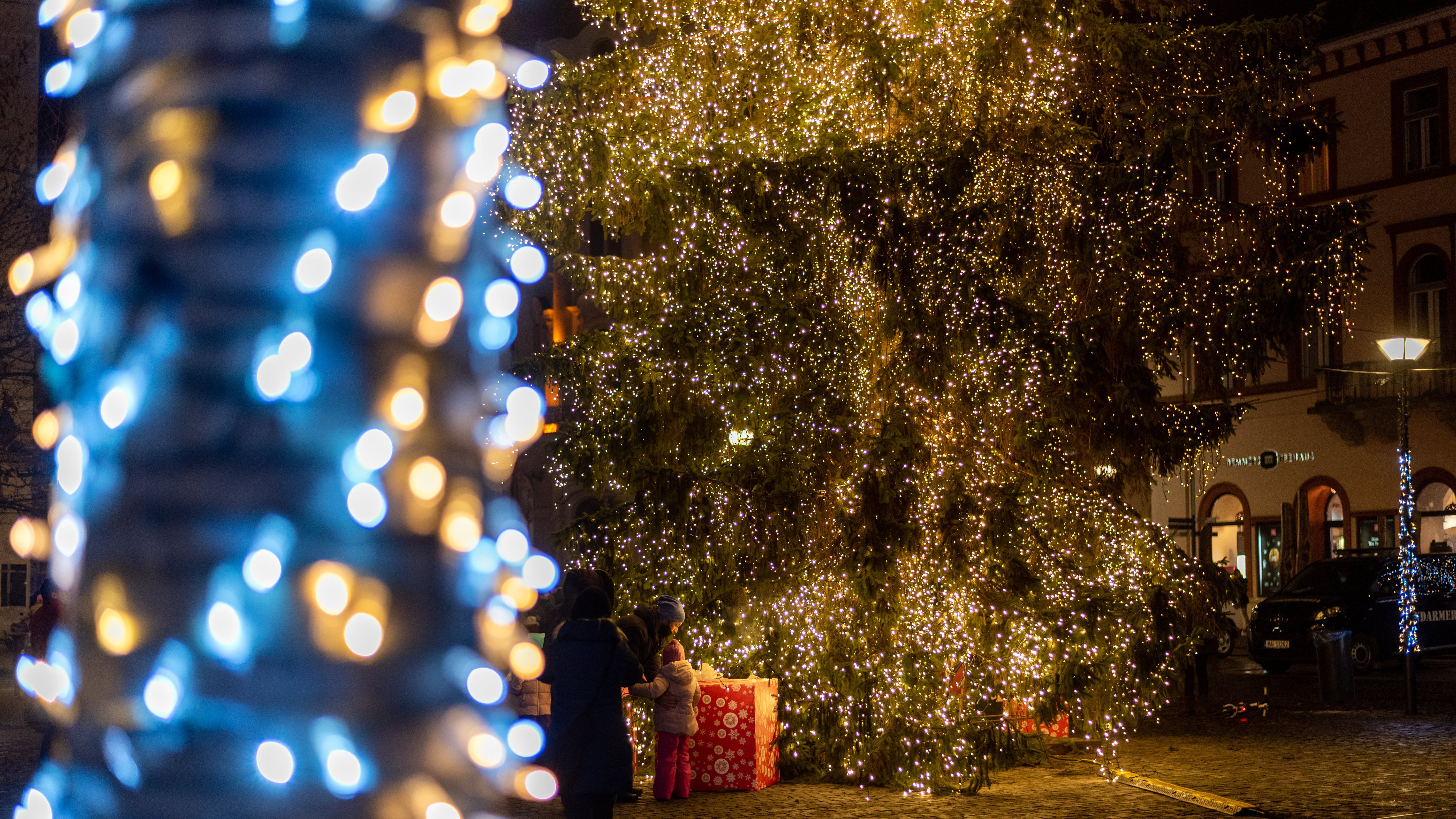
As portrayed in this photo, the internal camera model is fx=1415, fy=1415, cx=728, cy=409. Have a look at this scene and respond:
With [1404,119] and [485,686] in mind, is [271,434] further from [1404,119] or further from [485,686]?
[1404,119]

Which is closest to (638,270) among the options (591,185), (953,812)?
(591,185)

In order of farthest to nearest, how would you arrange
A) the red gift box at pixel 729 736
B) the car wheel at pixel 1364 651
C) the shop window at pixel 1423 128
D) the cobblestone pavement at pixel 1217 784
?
the shop window at pixel 1423 128, the car wheel at pixel 1364 651, the red gift box at pixel 729 736, the cobblestone pavement at pixel 1217 784

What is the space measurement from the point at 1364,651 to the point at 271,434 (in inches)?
996

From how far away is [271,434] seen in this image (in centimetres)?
150

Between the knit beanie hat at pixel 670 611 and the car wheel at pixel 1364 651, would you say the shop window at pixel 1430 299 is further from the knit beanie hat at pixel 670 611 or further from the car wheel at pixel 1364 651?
the knit beanie hat at pixel 670 611

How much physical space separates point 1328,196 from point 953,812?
28530mm

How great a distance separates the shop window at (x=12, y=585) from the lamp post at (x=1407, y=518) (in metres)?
31.2

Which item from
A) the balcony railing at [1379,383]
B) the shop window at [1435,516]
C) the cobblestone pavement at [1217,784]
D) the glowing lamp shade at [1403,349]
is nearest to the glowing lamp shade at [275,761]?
the cobblestone pavement at [1217,784]

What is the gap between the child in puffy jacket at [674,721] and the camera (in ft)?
34.3

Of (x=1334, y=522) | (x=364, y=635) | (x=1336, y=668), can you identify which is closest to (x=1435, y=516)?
(x=1334, y=522)

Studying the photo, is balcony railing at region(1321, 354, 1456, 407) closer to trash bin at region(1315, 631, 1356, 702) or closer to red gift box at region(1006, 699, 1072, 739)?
trash bin at region(1315, 631, 1356, 702)

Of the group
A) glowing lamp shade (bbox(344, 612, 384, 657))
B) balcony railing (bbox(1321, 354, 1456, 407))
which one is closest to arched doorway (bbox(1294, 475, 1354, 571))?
balcony railing (bbox(1321, 354, 1456, 407))

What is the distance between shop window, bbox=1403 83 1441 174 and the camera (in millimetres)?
32219

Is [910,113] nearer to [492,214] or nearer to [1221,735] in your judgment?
[1221,735]
